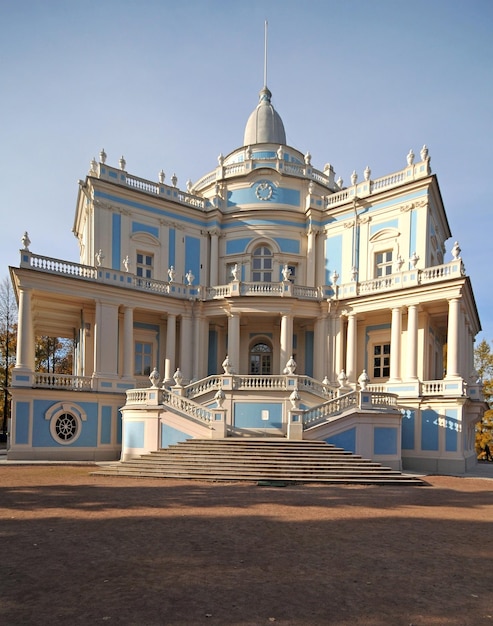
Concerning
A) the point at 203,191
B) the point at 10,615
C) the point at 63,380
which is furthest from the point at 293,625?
the point at 203,191

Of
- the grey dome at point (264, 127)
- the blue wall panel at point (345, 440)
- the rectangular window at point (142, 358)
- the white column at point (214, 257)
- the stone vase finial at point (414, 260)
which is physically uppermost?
the grey dome at point (264, 127)

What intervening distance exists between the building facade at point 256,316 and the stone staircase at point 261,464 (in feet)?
2.77

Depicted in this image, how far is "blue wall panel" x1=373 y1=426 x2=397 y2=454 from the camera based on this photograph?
18.5 meters

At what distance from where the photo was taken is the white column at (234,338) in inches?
1003

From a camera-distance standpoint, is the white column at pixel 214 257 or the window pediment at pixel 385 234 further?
the white column at pixel 214 257

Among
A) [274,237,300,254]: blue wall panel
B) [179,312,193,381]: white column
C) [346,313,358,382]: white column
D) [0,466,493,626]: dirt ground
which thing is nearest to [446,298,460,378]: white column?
[346,313,358,382]: white column

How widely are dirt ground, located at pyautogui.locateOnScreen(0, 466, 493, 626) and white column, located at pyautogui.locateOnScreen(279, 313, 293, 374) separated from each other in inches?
484

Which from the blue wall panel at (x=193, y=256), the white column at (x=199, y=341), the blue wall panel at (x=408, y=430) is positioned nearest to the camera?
the blue wall panel at (x=408, y=430)

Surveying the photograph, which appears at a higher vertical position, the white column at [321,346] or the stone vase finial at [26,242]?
the stone vase finial at [26,242]

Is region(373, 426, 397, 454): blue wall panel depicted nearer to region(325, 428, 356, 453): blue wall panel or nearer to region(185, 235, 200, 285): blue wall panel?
region(325, 428, 356, 453): blue wall panel

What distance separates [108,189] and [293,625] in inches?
963

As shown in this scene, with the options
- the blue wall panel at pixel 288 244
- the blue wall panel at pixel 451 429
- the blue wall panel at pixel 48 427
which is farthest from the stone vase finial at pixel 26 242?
the blue wall panel at pixel 451 429

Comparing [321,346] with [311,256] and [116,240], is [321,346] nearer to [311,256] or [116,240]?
[311,256]

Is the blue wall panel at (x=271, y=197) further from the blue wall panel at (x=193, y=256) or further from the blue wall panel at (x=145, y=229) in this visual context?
the blue wall panel at (x=145, y=229)
